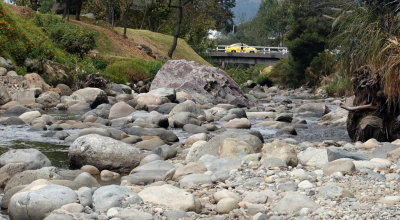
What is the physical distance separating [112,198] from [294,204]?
176 cm

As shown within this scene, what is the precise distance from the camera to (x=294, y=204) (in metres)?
4.21

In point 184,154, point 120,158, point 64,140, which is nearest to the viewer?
point 120,158

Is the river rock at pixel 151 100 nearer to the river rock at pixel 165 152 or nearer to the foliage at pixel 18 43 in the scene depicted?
the foliage at pixel 18 43

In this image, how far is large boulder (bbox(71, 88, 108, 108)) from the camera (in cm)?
1586

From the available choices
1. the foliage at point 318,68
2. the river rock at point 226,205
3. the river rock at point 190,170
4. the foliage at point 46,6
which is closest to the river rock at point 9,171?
the river rock at point 190,170

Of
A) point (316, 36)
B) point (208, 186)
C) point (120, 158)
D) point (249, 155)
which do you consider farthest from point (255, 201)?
point (316, 36)

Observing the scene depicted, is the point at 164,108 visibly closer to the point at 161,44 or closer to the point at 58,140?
the point at 58,140

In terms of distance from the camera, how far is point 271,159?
5863mm

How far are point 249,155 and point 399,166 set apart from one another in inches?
75.9

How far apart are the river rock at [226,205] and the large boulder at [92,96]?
12.0 metres

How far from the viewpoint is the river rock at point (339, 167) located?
209 inches

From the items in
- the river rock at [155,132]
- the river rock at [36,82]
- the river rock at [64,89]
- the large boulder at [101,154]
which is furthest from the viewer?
the river rock at [64,89]

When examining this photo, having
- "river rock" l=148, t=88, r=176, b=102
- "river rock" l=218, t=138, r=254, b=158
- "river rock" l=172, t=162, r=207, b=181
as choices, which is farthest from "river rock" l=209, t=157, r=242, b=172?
"river rock" l=148, t=88, r=176, b=102

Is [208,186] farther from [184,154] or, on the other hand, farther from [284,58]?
A: [284,58]
